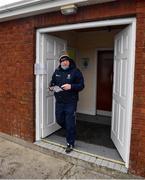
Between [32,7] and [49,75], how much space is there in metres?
1.36

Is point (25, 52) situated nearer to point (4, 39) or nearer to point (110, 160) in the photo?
point (4, 39)

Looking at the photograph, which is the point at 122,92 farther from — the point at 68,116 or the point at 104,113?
the point at 104,113

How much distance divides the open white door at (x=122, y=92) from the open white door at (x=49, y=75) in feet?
4.39

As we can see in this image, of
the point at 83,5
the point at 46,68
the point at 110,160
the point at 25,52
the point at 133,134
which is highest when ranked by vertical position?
the point at 83,5

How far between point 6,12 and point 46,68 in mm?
1338

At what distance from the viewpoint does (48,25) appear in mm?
3621

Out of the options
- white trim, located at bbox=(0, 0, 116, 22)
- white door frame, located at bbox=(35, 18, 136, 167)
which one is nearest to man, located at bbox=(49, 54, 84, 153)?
white door frame, located at bbox=(35, 18, 136, 167)

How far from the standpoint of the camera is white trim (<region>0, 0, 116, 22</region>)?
10.1 feet

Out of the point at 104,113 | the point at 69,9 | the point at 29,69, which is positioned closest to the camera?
the point at 69,9

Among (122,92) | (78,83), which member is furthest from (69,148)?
(122,92)

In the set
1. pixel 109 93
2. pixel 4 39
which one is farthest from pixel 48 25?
pixel 109 93

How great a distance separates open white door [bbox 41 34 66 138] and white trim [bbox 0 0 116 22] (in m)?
0.56

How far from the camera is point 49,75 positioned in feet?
13.7

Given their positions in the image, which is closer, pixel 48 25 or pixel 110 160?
pixel 110 160
